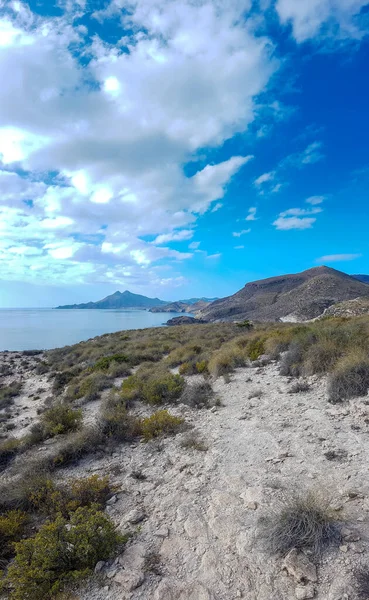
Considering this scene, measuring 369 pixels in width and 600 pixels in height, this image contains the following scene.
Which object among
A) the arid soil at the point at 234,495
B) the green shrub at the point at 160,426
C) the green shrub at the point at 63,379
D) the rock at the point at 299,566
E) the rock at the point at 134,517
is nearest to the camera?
the rock at the point at 299,566

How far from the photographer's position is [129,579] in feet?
10.5

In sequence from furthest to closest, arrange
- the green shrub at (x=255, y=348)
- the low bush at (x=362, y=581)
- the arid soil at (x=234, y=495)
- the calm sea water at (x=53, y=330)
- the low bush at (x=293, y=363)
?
the calm sea water at (x=53, y=330), the green shrub at (x=255, y=348), the low bush at (x=293, y=363), the arid soil at (x=234, y=495), the low bush at (x=362, y=581)

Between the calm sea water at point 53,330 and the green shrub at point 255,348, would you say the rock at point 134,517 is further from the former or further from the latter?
the calm sea water at point 53,330

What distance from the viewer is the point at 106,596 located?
3047mm

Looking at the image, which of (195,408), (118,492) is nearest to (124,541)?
(118,492)

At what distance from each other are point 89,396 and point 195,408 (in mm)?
4721

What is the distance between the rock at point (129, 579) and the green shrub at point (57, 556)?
0.30 meters

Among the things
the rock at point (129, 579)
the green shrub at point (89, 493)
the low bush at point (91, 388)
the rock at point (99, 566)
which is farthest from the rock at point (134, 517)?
the low bush at point (91, 388)

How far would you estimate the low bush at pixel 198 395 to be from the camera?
876cm

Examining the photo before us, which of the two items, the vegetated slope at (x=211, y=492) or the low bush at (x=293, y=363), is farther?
the low bush at (x=293, y=363)

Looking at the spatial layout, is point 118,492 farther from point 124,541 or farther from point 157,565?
point 157,565

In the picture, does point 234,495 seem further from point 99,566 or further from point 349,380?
point 349,380

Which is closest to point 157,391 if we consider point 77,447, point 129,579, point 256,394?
point 256,394

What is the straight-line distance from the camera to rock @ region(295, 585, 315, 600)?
2.71 m
